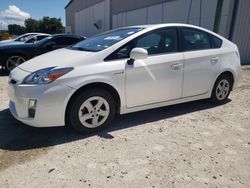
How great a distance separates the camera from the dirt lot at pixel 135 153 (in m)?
2.50

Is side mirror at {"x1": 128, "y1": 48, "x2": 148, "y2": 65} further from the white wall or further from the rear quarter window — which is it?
the white wall

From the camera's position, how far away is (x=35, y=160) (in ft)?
9.22

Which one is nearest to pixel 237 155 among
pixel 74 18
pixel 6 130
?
pixel 6 130

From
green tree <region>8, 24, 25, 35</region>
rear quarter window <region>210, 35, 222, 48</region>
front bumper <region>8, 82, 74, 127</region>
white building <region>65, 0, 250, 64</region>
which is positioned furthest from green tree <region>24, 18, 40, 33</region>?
front bumper <region>8, 82, 74, 127</region>

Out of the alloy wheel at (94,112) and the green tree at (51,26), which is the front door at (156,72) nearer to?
the alloy wheel at (94,112)

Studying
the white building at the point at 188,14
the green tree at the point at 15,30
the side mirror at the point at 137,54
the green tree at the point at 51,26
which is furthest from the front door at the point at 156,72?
the green tree at the point at 15,30

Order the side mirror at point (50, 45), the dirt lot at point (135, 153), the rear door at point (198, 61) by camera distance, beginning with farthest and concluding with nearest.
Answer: the side mirror at point (50, 45)
the rear door at point (198, 61)
the dirt lot at point (135, 153)

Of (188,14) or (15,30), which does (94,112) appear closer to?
(188,14)

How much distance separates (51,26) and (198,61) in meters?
71.1

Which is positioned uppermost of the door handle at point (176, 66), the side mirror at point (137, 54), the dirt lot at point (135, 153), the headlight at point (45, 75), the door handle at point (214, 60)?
the side mirror at point (137, 54)

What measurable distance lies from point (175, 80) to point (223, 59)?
1269mm

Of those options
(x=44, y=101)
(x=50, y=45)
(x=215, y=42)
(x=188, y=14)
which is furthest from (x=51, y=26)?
(x=44, y=101)

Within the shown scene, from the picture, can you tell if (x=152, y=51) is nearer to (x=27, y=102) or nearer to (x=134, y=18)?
(x=27, y=102)

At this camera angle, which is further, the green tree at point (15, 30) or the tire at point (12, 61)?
the green tree at point (15, 30)
